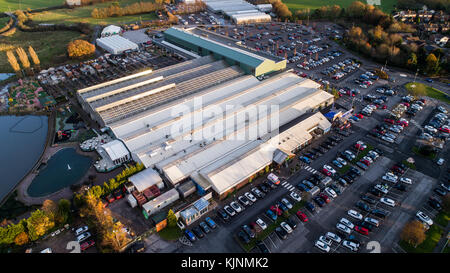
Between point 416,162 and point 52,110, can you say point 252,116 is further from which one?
point 52,110

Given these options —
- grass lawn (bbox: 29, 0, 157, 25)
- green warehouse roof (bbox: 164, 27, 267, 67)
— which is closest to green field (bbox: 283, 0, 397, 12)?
grass lawn (bbox: 29, 0, 157, 25)

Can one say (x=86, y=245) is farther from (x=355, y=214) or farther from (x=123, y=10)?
(x=123, y=10)

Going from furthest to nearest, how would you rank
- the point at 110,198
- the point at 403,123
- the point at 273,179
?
the point at 403,123, the point at 273,179, the point at 110,198

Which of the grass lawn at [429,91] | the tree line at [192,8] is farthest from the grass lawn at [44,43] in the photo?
the grass lawn at [429,91]

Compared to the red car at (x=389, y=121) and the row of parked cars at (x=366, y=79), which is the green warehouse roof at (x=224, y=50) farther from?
the red car at (x=389, y=121)

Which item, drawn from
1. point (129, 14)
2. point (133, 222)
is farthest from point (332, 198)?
point (129, 14)

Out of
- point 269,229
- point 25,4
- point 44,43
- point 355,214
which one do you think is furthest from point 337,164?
point 25,4

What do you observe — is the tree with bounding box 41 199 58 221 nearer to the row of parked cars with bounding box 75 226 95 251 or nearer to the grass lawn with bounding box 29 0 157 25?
the row of parked cars with bounding box 75 226 95 251
